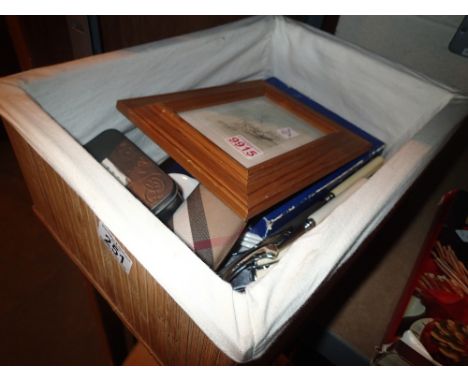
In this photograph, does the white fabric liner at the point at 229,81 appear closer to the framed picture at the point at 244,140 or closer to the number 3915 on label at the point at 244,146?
the framed picture at the point at 244,140

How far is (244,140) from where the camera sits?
0.46m

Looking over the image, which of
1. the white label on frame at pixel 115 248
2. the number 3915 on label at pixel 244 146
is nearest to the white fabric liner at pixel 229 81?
the white label on frame at pixel 115 248

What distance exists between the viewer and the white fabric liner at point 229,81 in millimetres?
238

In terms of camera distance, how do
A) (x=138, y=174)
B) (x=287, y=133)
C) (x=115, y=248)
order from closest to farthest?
1. (x=115, y=248)
2. (x=138, y=174)
3. (x=287, y=133)

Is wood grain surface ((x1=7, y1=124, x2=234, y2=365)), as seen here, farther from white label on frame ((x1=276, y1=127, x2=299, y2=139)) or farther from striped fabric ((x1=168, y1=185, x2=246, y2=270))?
white label on frame ((x1=276, y1=127, x2=299, y2=139))

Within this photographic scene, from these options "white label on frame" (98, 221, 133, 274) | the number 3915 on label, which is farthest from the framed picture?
"white label on frame" (98, 221, 133, 274)

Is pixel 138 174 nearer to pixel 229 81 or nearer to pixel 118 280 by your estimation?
pixel 118 280

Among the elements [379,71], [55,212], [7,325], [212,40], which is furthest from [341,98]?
[7,325]

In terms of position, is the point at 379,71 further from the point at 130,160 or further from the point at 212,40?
the point at 130,160

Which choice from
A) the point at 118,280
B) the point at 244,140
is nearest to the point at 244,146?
the point at 244,140

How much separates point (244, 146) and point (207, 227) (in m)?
0.13

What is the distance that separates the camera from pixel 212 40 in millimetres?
567

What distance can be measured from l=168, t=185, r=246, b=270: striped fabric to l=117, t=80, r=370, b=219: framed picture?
48 mm
